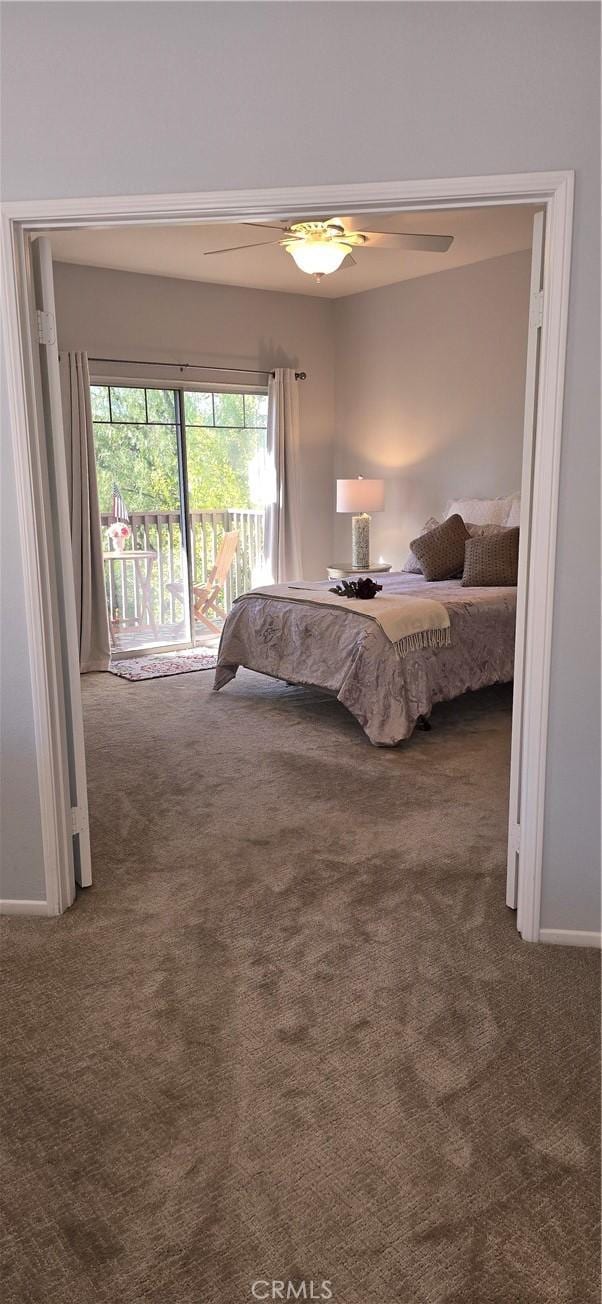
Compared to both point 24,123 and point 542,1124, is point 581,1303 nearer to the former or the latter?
point 542,1124

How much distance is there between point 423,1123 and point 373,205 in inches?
89.0

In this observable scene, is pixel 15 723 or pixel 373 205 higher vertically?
pixel 373 205

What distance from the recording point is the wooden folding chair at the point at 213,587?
6992mm

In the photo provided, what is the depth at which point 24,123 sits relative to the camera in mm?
2432

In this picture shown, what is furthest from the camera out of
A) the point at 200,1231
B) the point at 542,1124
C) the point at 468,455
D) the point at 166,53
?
the point at 468,455

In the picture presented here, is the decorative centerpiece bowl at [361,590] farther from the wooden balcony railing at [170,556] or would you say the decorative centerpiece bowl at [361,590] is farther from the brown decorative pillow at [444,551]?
the wooden balcony railing at [170,556]

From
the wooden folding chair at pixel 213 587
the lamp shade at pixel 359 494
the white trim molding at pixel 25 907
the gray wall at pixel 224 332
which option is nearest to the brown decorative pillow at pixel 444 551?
the lamp shade at pixel 359 494

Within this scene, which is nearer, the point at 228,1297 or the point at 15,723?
the point at 228,1297

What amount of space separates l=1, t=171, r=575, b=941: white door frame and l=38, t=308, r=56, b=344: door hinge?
10 centimetres

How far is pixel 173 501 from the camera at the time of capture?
7086 mm

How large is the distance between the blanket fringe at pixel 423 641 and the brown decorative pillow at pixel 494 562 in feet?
2.82

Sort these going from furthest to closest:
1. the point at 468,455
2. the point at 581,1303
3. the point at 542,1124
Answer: the point at 468,455
the point at 542,1124
the point at 581,1303

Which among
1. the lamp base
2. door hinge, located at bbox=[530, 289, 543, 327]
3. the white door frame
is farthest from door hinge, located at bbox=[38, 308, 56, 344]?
the lamp base

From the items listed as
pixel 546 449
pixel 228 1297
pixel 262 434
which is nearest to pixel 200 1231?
pixel 228 1297
